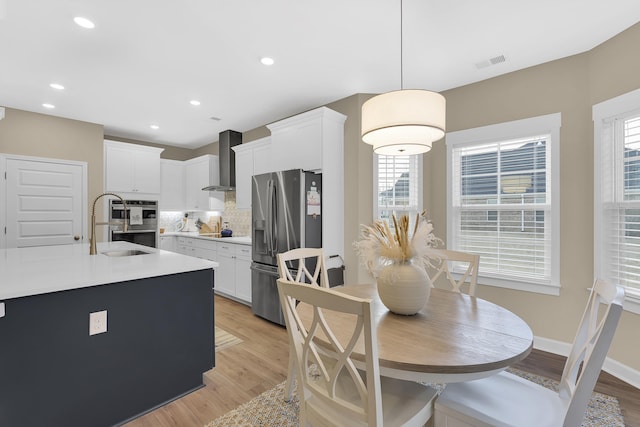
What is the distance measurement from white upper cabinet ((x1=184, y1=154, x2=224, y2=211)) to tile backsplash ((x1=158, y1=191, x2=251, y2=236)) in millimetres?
146

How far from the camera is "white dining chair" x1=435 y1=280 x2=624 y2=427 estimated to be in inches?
41.8

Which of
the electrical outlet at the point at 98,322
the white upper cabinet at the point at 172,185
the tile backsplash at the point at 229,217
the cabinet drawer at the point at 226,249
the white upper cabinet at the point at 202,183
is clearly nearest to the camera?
the electrical outlet at the point at 98,322

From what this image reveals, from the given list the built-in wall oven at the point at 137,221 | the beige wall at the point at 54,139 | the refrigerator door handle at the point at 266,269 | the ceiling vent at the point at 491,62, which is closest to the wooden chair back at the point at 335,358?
the refrigerator door handle at the point at 266,269

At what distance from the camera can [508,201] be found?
3.11 meters

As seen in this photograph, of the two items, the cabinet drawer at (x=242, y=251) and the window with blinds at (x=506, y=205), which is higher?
the window with blinds at (x=506, y=205)

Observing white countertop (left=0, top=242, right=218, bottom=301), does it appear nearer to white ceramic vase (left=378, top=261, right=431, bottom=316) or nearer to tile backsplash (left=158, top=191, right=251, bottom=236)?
white ceramic vase (left=378, top=261, right=431, bottom=316)

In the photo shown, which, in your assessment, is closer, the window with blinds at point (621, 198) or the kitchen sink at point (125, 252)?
the window with blinds at point (621, 198)

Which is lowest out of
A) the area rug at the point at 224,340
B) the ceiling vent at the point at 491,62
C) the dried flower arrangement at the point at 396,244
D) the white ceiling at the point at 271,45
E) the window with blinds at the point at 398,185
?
the area rug at the point at 224,340

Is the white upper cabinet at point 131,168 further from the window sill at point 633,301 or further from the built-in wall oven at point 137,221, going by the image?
the window sill at point 633,301

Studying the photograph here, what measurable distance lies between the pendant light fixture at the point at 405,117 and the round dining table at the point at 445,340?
1.02 m

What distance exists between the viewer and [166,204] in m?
5.79

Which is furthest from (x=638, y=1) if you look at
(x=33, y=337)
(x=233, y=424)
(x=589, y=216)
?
(x=33, y=337)

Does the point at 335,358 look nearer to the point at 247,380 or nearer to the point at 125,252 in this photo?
the point at 247,380

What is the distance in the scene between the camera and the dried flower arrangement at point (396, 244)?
160cm
